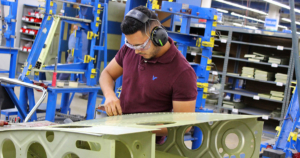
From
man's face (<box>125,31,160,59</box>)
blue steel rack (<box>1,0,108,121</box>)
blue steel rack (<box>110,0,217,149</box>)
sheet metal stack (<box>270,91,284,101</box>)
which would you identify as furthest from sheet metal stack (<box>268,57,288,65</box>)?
man's face (<box>125,31,160,59</box>)

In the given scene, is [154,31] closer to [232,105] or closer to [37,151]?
[37,151]

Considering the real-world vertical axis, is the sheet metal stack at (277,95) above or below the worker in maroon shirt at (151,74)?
below

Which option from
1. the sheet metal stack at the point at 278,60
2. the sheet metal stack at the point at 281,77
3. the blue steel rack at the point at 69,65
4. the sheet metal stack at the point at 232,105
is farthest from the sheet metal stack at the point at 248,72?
the blue steel rack at the point at 69,65

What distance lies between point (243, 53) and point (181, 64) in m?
6.21

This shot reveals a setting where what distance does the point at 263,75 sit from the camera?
675 centimetres

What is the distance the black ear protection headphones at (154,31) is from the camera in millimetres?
1665

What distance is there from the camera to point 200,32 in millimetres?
7969

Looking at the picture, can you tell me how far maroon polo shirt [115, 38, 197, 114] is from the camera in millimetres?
A: 1770

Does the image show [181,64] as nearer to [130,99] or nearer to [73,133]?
[130,99]

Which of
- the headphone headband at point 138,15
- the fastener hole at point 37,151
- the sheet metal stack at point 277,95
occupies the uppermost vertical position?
the headphone headband at point 138,15

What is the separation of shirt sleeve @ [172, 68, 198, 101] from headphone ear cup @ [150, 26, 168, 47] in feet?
0.69

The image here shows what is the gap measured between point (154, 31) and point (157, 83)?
0.29 metres

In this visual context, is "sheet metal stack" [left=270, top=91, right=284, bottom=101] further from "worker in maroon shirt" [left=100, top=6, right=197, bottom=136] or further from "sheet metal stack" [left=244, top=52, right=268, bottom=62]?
"worker in maroon shirt" [left=100, top=6, right=197, bottom=136]

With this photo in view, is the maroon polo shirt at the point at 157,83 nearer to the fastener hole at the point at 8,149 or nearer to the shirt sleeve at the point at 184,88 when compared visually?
the shirt sleeve at the point at 184,88
